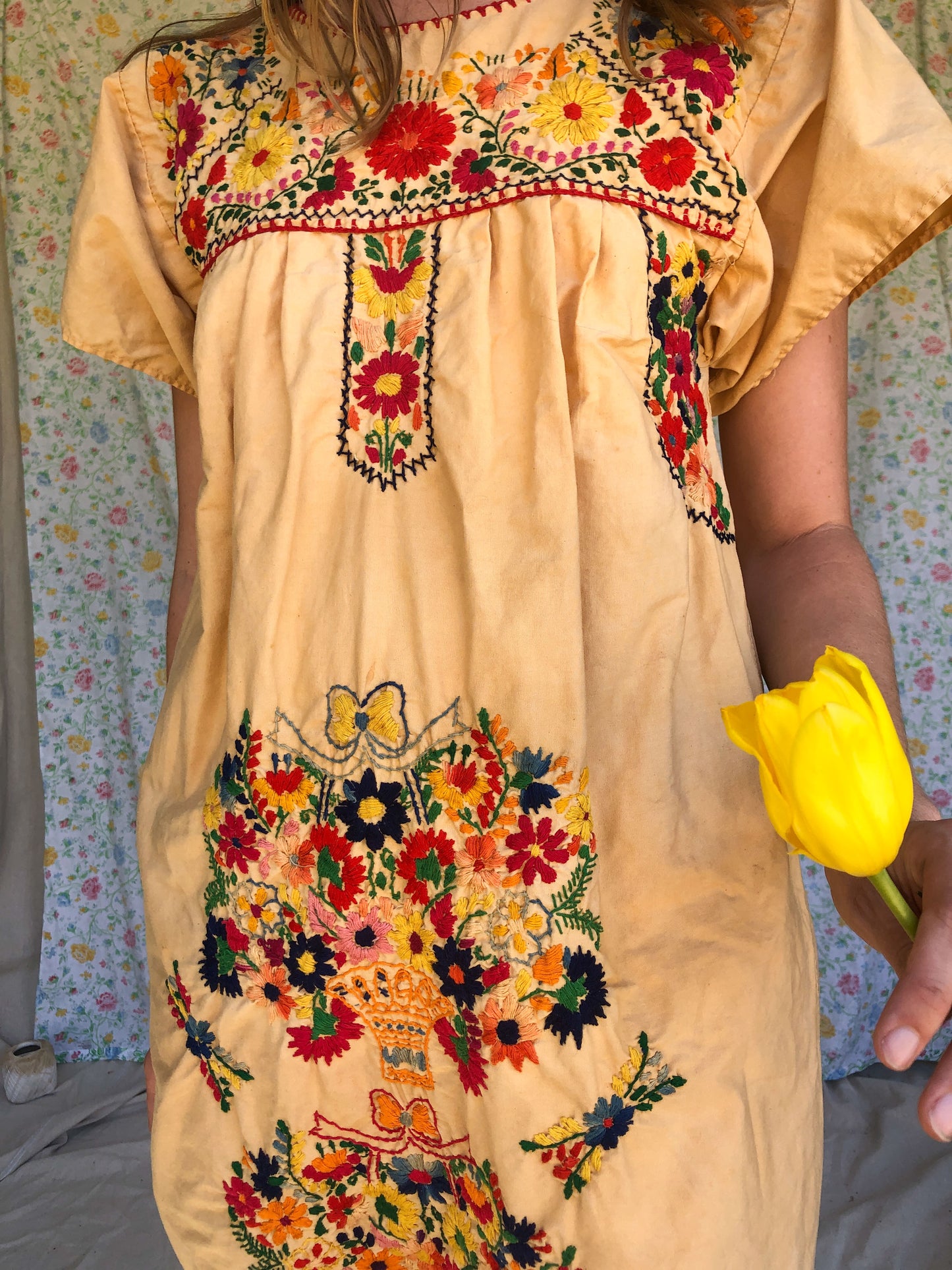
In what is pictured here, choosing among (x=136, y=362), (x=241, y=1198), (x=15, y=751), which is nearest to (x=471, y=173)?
(x=136, y=362)

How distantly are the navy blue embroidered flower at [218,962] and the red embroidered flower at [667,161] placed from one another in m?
0.55

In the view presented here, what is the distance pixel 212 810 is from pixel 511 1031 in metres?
0.25

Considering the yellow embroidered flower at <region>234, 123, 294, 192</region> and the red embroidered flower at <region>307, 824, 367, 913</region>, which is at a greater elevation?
the yellow embroidered flower at <region>234, 123, 294, 192</region>

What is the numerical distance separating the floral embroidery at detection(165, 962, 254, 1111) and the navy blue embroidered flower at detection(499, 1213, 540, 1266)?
0.19 meters

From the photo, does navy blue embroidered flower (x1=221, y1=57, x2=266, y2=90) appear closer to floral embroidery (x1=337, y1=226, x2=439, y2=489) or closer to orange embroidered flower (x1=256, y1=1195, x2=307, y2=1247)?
floral embroidery (x1=337, y1=226, x2=439, y2=489)

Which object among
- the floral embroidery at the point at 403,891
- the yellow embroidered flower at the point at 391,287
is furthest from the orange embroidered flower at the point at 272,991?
the yellow embroidered flower at the point at 391,287

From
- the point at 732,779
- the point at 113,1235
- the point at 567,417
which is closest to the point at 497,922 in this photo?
the point at 732,779

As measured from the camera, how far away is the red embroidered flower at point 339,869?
25.1 inches

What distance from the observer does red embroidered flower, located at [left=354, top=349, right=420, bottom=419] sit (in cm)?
65

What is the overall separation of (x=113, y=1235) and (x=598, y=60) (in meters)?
2.07

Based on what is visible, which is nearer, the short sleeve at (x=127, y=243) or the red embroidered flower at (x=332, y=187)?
the red embroidered flower at (x=332, y=187)

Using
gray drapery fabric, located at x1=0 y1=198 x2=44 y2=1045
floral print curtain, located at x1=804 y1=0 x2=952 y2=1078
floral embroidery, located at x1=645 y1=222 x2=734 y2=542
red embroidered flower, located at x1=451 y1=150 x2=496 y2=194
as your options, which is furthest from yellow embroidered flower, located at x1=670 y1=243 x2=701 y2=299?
gray drapery fabric, located at x1=0 y1=198 x2=44 y2=1045

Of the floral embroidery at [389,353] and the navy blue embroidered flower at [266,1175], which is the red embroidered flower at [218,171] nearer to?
the floral embroidery at [389,353]

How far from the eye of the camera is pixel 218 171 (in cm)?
72
